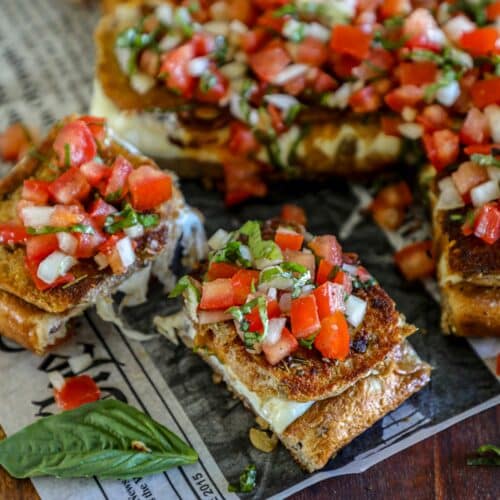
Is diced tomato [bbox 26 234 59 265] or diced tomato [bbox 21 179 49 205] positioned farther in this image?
diced tomato [bbox 21 179 49 205]

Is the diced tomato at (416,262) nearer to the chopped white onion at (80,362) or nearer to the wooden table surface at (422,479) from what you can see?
the wooden table surface at (422,479)

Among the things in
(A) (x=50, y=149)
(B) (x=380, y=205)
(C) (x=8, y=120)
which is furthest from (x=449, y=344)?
(C) (x=8, y=120)

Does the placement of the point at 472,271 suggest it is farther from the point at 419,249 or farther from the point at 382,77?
the point at 382,77

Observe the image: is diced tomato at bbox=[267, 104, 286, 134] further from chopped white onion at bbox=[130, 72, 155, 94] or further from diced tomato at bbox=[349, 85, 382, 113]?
chopped white onion at bbox=[130, 72, 155, 94]

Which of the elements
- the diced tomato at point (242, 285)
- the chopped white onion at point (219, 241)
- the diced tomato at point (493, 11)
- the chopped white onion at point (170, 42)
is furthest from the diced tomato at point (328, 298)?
the diced tomato at point (493, 11)

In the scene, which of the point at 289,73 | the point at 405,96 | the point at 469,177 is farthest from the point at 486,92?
the point at 289,73

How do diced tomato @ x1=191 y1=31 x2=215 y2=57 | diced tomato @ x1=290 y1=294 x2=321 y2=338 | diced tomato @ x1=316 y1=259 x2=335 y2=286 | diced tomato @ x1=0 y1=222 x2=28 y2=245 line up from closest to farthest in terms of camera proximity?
diced tomato @ x1=290 y1=294 x2=321 y2=338, diced tomato @ x1=316 y1=259 x2=335 y2=286, diced tomato @ x1=0 y1=222 x2=28 y2=245, diced tomato @ x1=191 y1=31 x2=215 y2=57

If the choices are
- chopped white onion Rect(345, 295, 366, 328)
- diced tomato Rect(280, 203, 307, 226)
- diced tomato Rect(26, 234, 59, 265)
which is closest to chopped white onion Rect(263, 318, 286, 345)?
chopped white onion Rect(345, 295, 366, 328)
